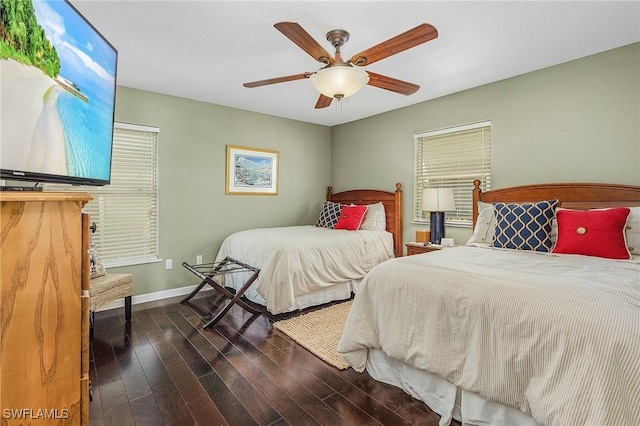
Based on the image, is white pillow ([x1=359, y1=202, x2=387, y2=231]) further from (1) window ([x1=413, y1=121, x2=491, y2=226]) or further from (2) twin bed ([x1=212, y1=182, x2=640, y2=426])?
(2) twin bed ([x1=212, y1=182, x2=640, y2=426])

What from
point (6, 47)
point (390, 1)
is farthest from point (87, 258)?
point (390, 1)

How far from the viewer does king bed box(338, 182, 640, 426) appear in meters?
1.21

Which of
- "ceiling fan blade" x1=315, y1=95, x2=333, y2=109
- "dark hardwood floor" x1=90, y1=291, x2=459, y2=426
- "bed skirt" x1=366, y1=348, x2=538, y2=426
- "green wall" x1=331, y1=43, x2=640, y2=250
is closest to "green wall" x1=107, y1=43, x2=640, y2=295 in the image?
"green wall" x1=331, y1=43, x2=640, y2=250

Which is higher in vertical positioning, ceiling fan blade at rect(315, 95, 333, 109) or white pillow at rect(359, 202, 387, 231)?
ceiling fan blade at rect(315, 95, 333, 109)

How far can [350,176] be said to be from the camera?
5.09m

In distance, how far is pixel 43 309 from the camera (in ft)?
2.79

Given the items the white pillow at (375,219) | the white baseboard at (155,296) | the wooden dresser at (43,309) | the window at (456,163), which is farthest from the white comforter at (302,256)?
the wooden dresser at (43,309)

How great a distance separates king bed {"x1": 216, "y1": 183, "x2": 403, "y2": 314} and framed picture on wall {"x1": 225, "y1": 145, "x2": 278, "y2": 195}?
2.55 feet

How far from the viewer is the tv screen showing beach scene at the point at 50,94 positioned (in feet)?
3.02

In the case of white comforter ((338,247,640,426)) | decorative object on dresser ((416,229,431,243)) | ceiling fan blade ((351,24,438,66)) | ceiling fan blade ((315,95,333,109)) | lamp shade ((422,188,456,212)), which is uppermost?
ceiling fan blade ((351,24,438,66))

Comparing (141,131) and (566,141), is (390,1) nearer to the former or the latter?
(566,141)

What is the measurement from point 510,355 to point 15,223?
188 cm

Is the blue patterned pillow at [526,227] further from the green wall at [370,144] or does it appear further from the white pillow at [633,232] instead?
the green wall at [370,144]

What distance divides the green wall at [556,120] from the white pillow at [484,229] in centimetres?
48
